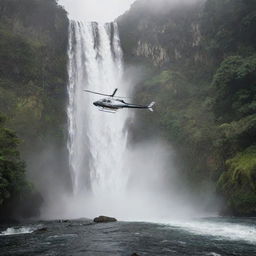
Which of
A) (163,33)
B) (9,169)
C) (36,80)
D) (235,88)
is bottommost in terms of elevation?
(9,169)

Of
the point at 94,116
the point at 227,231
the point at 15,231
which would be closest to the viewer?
the point at 227,231

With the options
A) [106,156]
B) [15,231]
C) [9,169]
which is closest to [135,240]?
[15,231]

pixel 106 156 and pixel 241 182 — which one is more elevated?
pixel 106 156

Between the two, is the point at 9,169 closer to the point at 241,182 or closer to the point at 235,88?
the point at 241,182

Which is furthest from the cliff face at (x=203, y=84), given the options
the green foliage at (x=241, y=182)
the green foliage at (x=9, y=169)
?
the green foliage at (x=9, y=169)

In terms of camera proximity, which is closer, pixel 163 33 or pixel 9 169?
pixel 9 169

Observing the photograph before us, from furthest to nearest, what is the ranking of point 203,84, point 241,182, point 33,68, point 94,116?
point 203,84 → point 94,116 → point 33,68 → point 241,182
